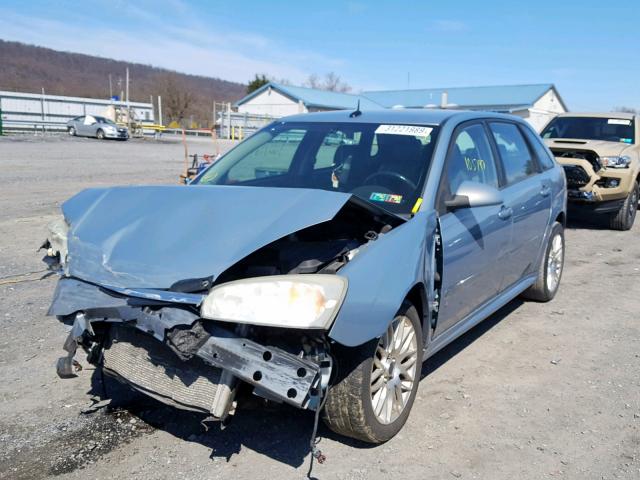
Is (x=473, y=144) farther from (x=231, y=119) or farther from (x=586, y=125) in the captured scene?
(x=231, y=119)

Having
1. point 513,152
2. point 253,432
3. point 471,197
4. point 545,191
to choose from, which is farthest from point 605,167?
point 253,432

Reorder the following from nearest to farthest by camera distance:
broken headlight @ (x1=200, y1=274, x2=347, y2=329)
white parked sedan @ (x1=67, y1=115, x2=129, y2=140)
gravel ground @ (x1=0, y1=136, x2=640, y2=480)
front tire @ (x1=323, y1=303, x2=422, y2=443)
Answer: broken headlight @ (x1=200, y1=274, x2=347, y2=329) → front tire @ (x1=323, y1=303, x2=422, y2=443) → gravel ground @ (x1=0, y1=136, x2=640, y2=480) → white parked sedan @ (x1=67, y1=115, x2=129, y2=140)

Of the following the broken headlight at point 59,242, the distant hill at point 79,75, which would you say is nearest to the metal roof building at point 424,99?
the broken headlight at point 59,242

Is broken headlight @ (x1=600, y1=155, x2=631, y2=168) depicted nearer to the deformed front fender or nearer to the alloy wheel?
the deformed front fender

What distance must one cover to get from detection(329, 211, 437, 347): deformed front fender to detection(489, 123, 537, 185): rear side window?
1816mm

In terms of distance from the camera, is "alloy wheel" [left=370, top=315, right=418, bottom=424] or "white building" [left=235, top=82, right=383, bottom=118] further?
"white building" [left=235, top=82, right=383, bottom=118]

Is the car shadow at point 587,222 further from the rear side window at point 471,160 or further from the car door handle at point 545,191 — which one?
the rear side window at point 471,160

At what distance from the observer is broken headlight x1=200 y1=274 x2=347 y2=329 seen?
101 inches

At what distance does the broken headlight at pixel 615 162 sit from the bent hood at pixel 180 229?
331 inches

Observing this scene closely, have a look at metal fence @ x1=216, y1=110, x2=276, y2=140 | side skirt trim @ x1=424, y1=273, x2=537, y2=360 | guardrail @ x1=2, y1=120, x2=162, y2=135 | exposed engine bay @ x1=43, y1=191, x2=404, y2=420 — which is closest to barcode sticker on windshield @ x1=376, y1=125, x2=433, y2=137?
exposed engine bay @ x1=43, y1=191, x2=404, y2=420

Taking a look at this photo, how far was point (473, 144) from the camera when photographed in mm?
4449

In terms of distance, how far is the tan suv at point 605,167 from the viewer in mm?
9953

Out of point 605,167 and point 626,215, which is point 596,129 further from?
point 626,215

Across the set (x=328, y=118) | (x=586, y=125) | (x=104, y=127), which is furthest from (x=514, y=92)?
(x=328, y=118)
